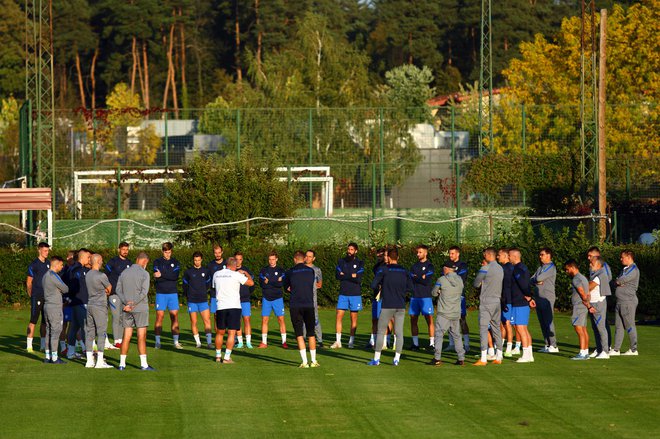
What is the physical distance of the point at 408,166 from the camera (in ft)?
182

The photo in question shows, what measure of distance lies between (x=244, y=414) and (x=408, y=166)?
40432mm

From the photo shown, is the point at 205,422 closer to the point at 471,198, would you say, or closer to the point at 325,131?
the point at 471,198

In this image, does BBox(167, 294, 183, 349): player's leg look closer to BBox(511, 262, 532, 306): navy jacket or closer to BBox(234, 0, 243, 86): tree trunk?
BBox(511, 262, 532, 306): navy jacket

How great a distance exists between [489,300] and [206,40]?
93295 millimetres

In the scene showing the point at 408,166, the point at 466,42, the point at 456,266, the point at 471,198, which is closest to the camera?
the point at 456,266

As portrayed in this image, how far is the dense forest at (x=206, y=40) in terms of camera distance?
103688mm

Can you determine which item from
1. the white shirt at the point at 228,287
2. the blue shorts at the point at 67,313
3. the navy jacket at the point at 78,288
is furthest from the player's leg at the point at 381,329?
the blue shorts at the point at 67,313

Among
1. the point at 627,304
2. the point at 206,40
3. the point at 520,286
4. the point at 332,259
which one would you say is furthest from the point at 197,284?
the point at 206,40

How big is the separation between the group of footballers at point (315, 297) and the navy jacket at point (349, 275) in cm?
2

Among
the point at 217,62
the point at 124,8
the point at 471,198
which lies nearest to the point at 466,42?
the point at 217,62

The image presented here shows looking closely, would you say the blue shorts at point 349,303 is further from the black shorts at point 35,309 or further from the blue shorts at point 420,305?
the black shorts at point 35,309

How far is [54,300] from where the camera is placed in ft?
65.7

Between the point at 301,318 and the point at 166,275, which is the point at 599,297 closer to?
the point at 301,318

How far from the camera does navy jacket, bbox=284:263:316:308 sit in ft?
64.1
